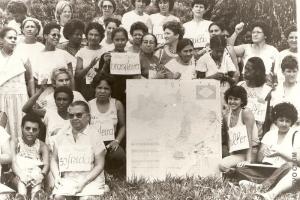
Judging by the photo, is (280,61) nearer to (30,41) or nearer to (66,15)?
(66,15)

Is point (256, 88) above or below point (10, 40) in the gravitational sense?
below

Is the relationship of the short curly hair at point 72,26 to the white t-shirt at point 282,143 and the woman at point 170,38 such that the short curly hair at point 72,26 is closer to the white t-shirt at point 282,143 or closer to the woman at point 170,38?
the woman at point 170,38

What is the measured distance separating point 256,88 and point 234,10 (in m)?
0.39

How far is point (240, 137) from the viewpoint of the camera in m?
2.27

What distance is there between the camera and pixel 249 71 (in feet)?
7.44

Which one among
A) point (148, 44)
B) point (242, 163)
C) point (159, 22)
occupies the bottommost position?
point (242, 163)

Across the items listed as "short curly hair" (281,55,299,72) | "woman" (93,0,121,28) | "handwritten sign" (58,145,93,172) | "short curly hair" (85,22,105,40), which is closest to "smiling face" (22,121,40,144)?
"handwritten sign" (58,145,93,172)

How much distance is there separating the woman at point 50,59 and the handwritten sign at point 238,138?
815mm

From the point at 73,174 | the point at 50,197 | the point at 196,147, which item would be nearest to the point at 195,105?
the point at 196,147

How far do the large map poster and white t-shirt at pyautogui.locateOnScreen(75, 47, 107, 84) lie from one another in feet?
0.57

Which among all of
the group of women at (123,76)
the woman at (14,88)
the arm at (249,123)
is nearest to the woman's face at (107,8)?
the group of women at (123,76)

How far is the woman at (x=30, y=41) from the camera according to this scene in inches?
87.0

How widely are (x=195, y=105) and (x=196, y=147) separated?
201 mm

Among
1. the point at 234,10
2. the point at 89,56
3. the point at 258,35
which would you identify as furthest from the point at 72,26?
the point at 258,35
